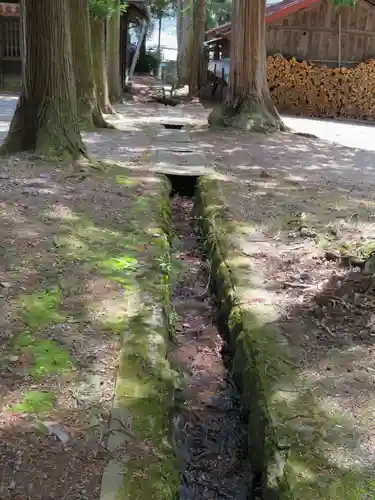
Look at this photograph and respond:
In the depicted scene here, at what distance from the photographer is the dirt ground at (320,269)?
3.48 m

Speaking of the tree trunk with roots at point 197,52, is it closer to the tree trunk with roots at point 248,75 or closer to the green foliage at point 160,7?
the tree trunk with roots at point 248,75

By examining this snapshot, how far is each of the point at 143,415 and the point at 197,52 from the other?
22.7 meters

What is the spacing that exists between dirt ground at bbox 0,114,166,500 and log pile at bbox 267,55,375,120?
50.6 feet

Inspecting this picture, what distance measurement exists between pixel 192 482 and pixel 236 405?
0.82 meters

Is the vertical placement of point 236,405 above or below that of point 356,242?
below

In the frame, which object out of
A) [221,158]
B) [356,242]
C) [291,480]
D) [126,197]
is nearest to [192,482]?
[291,480]

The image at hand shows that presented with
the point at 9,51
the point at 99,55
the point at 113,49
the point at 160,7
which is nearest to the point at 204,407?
the point at 99,55

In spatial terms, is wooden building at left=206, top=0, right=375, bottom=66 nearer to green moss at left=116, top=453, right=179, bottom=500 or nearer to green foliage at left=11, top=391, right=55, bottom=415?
green foliage at left=11, top=391, right=55, bottom=415

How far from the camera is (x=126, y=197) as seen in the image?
25.5 ft

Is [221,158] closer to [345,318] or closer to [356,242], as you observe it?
[356,242]

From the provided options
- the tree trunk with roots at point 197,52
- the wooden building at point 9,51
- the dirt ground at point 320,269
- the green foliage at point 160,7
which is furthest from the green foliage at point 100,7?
the green foliage at point 160,7

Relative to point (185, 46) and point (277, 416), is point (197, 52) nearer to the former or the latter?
point (185, 46)

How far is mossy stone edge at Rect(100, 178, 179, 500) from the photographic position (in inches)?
112

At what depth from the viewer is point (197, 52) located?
79.9 feet
